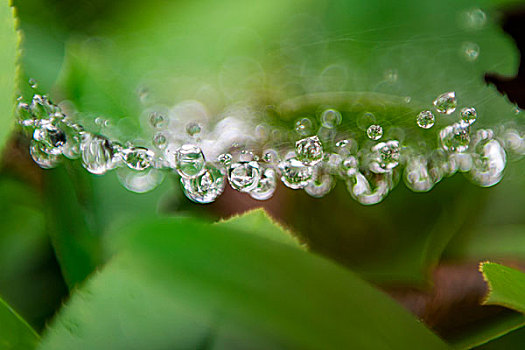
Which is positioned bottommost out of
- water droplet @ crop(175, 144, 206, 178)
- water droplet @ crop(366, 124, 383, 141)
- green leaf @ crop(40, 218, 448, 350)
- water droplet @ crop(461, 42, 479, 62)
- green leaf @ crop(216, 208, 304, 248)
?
green leaf @ crop(40, 218, 448, 350)

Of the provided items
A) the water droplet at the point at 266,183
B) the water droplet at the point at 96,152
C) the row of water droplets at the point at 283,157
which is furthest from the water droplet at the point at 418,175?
the water droplet at the point at 96,152

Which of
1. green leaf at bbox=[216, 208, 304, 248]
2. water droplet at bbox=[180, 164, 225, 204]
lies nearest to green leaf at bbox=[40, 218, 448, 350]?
green leaf at bbox=[216, 208, 304, 248]

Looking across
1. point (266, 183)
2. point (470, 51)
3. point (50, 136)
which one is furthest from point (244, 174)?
point (470, 51)

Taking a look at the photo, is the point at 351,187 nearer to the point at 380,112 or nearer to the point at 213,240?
the point at 380,112

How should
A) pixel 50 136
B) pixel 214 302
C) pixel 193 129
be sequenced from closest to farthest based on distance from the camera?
pixel 214 302
pixel 50 136
pixel 193 129

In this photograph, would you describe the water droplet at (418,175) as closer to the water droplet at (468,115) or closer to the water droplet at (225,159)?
the water droplet at (468,115)

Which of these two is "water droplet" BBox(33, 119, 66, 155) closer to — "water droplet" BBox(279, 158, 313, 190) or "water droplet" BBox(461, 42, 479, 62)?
"water droplet" BBox(279, 158, 313, 190)

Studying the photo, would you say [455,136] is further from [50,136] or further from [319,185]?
[50,136]
